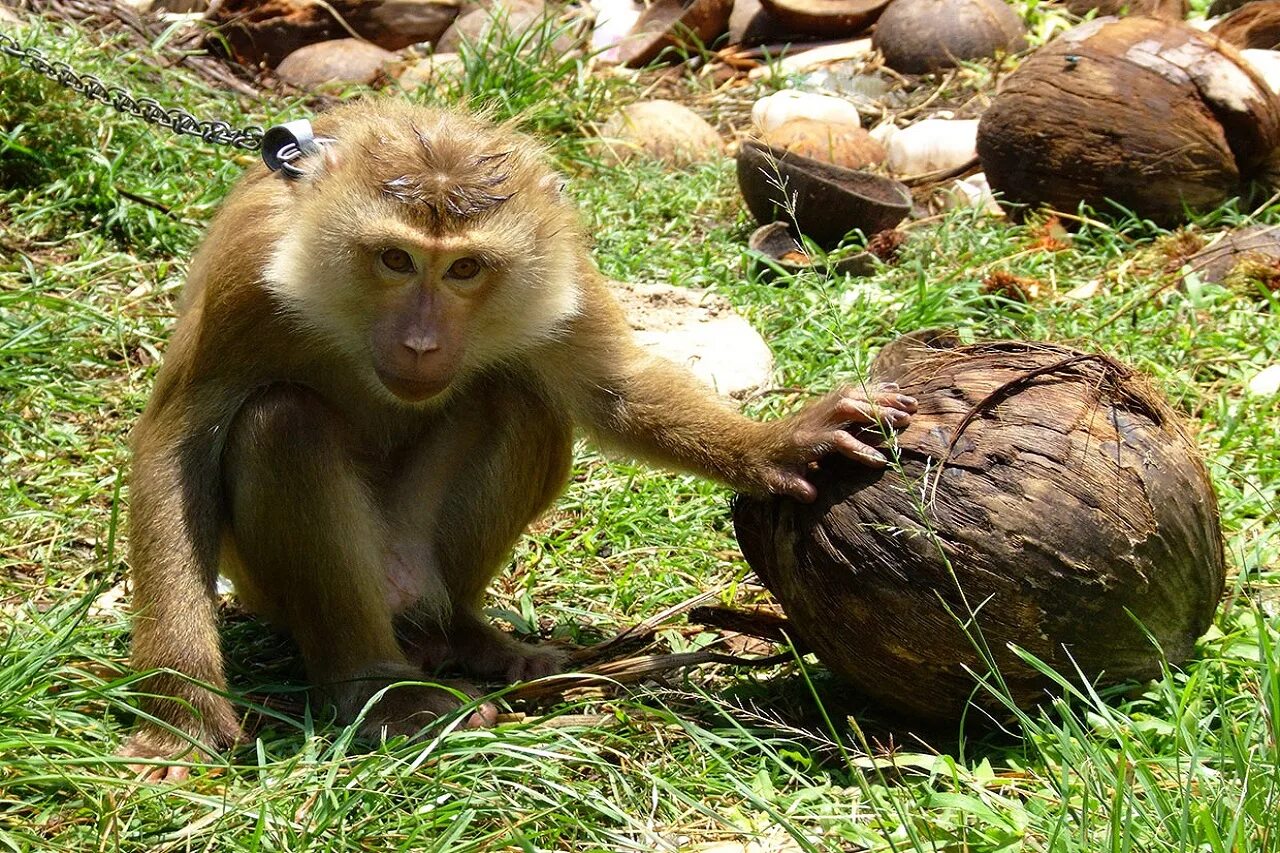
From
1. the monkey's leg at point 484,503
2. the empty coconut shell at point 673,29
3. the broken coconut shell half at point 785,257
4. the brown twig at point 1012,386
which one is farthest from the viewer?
the empty coconut shell at point 673,29

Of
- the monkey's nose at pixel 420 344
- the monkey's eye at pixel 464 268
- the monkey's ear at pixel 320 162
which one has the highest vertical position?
the monkey's ear at pixel 320 162

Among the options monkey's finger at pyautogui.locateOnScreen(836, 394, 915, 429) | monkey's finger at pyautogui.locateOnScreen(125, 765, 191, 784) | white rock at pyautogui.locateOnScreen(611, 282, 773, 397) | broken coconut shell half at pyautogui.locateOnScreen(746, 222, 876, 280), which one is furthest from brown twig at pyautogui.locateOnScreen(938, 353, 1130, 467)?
broken coconut shell half at pyautogui.locateOnScreen(746, 222, 876, 280)

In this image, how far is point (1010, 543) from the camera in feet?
11.8

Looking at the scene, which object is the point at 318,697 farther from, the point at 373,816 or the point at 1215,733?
the point at 1215,733

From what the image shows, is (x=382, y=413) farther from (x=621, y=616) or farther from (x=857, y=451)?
(x=857, y=451)

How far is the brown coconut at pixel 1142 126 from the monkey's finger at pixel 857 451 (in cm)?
494

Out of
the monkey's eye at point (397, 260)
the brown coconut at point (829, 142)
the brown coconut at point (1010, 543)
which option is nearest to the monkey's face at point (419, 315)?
the monkey's eye at point (397, 260)

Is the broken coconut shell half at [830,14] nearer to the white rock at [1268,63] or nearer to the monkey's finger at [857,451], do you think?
the white rock at [1268,63]

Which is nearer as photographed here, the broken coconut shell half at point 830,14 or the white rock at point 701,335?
the white rock at point 701,335

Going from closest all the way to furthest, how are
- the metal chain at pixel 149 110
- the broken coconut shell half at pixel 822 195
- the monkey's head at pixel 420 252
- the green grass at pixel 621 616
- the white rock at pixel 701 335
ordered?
the green grass at pixel 621 616, the monkey's head at pixel 420 252, the metal chain at pixel 149 110, the white rock at pixel 701 335, the broken coconut shell half at pixel 822 195

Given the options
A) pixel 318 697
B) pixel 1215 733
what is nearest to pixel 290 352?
pixel 318 697

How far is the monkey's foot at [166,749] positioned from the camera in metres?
3.86

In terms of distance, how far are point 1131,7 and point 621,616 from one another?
8.83 meters

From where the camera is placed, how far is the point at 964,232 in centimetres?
805
